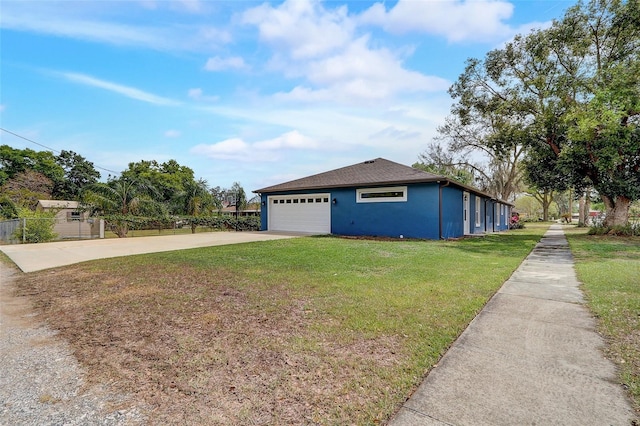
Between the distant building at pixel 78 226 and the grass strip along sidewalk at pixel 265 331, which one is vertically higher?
the distant building at pixel 78 226

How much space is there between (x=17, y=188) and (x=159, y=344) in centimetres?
3352

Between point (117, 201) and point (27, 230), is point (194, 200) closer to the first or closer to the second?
point (117, 201)

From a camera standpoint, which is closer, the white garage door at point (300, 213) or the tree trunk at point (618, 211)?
the tree trunk at point (618, 211)

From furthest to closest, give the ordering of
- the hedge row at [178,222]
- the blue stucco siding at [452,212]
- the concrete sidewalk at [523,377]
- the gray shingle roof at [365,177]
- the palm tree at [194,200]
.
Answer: the palm tree at [194,200]
the hedge row at [178,222]
the gray shingle roof at [365,177]
the blue stucco siding at [452,212]
the concrete sidewalk at [523,377]

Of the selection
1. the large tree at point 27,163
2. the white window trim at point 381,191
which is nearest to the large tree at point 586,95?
the white window trim at point 381,191

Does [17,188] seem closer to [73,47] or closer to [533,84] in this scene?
[73,47]

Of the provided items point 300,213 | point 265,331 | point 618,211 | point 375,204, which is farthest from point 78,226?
point 618,211

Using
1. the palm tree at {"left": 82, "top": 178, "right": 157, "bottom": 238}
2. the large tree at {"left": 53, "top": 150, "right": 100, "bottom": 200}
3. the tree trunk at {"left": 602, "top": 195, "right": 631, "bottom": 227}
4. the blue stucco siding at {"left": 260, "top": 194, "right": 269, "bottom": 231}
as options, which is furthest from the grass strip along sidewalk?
the large tree at {"left": 53, "top": 150, "right": 100, "bottom": 200}

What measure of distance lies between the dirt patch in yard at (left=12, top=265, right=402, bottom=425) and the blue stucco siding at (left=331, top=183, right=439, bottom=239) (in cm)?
924

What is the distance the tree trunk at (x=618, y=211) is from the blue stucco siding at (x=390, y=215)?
990cm

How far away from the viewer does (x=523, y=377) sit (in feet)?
7.43

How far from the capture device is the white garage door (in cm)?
1531

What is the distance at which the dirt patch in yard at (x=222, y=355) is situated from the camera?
1.92 metres

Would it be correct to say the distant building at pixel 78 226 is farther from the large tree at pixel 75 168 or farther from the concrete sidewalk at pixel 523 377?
the large tree at pixel 75 168
